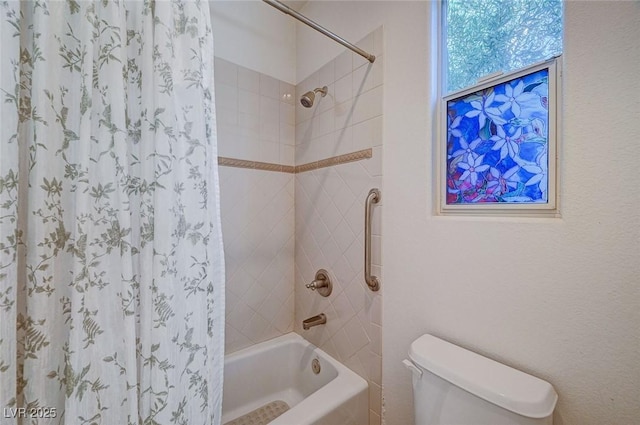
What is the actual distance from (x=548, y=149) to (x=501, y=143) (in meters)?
0.15

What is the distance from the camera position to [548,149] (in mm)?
784

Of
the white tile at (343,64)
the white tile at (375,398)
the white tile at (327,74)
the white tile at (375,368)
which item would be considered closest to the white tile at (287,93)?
the white tile at (327,74)

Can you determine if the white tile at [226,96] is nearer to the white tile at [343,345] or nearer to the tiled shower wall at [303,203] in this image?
the tiled shower wall at [303,203]

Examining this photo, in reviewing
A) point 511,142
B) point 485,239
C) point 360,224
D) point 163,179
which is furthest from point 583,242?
point 163,179

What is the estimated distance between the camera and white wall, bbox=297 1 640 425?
0.64 meters

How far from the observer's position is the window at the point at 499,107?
31.5 inches

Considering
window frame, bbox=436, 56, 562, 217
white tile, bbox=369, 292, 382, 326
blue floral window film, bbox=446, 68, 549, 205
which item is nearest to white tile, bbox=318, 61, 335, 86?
window frame, bbox=436, 56, 562, 217

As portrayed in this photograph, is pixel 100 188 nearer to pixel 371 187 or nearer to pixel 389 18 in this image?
pixel 371 187

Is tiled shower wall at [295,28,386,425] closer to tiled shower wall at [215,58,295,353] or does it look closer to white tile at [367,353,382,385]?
white tile at [367,353,382,385]

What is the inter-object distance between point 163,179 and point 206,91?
0.32 meters

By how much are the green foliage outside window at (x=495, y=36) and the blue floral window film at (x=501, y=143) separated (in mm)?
83

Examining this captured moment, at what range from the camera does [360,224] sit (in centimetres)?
133

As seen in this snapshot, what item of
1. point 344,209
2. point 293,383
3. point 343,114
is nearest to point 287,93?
point 343,114

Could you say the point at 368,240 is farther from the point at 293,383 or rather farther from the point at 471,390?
the point at 293,383
